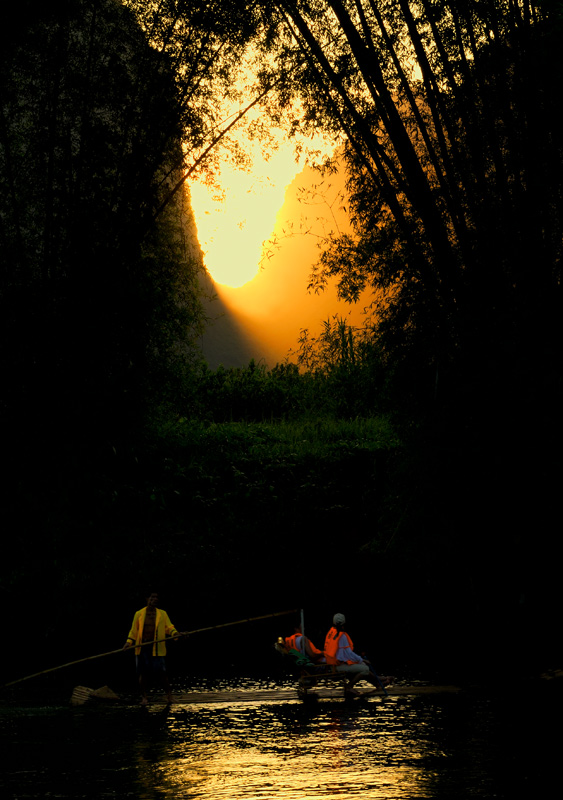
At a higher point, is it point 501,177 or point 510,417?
point 501,177

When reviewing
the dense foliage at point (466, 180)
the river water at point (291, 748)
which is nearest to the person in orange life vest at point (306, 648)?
the river water at point (291, 748)

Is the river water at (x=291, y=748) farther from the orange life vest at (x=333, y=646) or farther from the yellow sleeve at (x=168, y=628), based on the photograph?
the yellow sleeve at (x=168, y=628)

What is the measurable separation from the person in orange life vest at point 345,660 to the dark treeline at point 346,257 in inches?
→ 64.7

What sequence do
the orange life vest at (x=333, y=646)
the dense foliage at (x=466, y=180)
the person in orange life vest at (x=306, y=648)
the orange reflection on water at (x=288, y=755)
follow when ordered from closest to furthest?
the orange reflection on water at (x=288, y=755)
the dense foliage at (x=466, y=180)
the orange life vest at (x=333, y=646)
the person in orange life vest at (x=306, y=648)

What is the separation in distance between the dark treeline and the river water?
7.79 ft

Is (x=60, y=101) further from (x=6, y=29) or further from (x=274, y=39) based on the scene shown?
(x=274, y=39)

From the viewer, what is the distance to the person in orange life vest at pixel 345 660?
9.81m

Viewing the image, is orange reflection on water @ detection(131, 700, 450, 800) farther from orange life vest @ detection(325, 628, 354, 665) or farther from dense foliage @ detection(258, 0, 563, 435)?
dense foliage @ detection(258, 0, 563, 435)

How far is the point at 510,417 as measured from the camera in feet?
31.1

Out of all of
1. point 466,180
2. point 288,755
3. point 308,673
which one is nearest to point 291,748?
point 288,755

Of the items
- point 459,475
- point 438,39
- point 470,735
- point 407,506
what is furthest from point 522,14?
point 470,735

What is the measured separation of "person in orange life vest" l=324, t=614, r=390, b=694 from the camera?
9812 mm

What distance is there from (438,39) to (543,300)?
130 inches

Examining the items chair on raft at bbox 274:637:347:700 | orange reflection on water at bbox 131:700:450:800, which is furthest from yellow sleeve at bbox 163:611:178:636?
chair on raft at bbox 274:637:347:700
